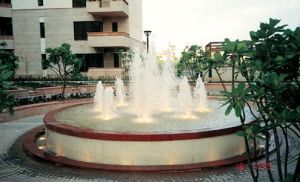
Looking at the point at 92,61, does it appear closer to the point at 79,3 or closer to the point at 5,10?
the point at 79,3

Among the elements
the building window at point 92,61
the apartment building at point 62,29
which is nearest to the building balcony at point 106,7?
the apartment building at point 62,29

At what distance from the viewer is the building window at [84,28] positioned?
1284 inches

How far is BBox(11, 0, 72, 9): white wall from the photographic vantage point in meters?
32.7

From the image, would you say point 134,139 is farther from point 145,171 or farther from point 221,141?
point 221,141

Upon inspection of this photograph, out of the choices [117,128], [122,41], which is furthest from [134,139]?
[122,41]

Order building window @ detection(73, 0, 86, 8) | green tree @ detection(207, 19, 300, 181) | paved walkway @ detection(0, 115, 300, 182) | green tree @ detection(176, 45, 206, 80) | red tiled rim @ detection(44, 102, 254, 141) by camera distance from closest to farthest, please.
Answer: green tree @ detection(207, 19, 300, 181), paved walkway @ detection(0, 115, 300, 182), red tiled rim @ detection(44, 102, 254, 141), green tree @ detection(176, 45, 206, 80), building window @ detection(73, 0, 86, 8)

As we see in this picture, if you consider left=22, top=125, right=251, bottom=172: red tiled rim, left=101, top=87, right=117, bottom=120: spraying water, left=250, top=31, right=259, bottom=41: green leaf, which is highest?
left=250, top=31, right=259, bottom=41: green leaf

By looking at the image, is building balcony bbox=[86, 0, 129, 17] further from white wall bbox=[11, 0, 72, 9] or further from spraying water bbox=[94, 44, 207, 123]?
spraying water bbox=[94, 44, 207, 123]

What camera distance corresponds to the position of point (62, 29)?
3294cm

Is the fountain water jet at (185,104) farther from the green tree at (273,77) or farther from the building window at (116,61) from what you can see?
the building window at (116,61)

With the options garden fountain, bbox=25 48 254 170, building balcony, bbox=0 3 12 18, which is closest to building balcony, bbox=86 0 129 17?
building balcony, bbox=0 3 12 18

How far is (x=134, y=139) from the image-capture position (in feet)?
27.3

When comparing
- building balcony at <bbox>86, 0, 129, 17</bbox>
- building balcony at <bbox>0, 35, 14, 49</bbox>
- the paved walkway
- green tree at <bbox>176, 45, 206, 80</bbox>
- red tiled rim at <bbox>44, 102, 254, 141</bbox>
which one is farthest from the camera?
building balcony at <bbox>0, 35, 14, 49</bbox>

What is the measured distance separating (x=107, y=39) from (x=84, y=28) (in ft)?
11.3
